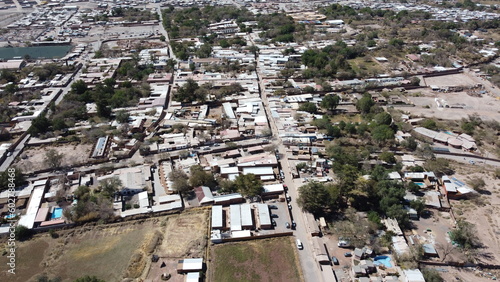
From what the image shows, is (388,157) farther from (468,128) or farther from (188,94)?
(188,94)

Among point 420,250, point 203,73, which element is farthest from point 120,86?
point 420,250

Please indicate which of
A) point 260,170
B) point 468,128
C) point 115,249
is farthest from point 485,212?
point 115,249

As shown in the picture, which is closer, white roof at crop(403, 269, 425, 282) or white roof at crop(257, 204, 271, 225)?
white roof at crop(403, 269, 425, 282)

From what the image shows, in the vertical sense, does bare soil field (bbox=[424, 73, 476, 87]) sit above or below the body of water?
below

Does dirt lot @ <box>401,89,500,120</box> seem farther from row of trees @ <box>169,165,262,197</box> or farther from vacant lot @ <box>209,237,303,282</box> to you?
vacant lot @ <box>209,237,303,282</box>

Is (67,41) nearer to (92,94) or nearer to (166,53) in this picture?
(166,53)

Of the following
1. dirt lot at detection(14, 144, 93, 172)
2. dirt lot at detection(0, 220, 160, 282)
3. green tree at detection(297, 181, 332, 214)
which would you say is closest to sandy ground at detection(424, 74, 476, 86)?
green tree at detection(297, 181, 332, 214)

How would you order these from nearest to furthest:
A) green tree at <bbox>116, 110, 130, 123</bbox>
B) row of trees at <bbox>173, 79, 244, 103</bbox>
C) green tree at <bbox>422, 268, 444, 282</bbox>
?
green tree at <bbox>422, 268, 444, 282</bbox>, green tree at <bbox>116, 110, 130, 123</bbox>, row of trees at <bbox>173, 79, 244, 103</bbox>
